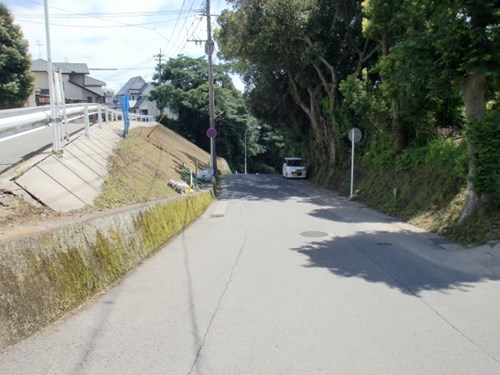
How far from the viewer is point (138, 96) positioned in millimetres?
84500

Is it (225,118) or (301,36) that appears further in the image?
(225,118)

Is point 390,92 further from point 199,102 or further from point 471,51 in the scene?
point 199,102

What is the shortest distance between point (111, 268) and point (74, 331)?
6.04 feet

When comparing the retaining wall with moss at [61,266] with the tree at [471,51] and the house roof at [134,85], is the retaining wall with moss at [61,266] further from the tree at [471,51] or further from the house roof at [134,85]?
the house roof at [134,85]

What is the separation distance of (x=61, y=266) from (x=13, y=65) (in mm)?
24147

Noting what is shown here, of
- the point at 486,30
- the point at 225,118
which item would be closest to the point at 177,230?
the point at 486,30

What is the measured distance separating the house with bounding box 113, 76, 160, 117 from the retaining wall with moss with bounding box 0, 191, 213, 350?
2474 inches

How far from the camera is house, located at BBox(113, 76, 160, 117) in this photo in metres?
71.8

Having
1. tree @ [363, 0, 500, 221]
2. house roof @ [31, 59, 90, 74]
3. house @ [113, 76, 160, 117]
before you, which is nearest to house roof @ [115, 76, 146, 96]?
house @ [113, 76, 160, 117]

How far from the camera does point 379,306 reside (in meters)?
5.45

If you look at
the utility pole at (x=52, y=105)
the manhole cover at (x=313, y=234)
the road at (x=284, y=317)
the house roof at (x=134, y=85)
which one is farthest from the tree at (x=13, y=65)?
the house roof at (x=134, y=85)

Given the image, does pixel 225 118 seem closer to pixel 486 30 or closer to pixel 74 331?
pixel 486 30

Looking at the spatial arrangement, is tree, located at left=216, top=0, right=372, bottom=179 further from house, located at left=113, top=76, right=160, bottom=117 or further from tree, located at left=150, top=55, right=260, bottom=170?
house, located at left=113, top=76, right=160, bottom=117

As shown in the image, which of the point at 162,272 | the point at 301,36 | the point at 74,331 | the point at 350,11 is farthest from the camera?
the point at 301,36
